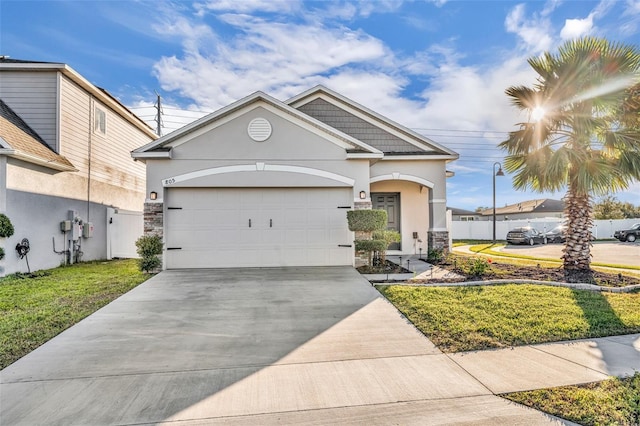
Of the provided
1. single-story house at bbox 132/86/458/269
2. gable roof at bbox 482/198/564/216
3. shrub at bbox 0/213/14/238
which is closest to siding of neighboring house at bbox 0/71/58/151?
shrub at bbox 0/213/14/238

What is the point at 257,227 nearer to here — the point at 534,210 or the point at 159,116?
the point at 159,116

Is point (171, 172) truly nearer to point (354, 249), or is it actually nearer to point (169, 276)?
point (169, 276)

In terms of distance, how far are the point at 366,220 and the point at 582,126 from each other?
580 cm

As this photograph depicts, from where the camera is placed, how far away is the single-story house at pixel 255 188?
9.42m

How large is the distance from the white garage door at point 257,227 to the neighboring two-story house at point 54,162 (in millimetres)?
4091

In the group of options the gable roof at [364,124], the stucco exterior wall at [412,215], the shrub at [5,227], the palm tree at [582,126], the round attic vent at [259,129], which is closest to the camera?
the palm tree at [582,126]

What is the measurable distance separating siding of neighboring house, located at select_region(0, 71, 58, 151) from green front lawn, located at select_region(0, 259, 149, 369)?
4656mm

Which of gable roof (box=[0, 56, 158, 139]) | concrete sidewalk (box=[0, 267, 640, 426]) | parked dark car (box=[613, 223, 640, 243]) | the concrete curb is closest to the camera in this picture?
concrete sidewalk (box=[0, 267, 640, 426])

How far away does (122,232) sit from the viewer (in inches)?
537

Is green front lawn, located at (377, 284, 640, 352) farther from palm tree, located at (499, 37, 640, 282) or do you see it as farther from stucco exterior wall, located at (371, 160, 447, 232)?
stucco exterior wall, located at (371, 160, 447, 232)

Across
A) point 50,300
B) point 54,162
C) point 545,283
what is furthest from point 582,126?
point 54,162

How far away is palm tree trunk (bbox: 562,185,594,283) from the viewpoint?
8656mm

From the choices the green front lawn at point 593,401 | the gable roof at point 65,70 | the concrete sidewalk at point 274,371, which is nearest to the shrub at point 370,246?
the concrete sidewalk at point 274,371

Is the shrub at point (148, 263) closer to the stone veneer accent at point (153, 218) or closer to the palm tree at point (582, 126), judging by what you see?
the stone veneer accent at point (153, 218)
